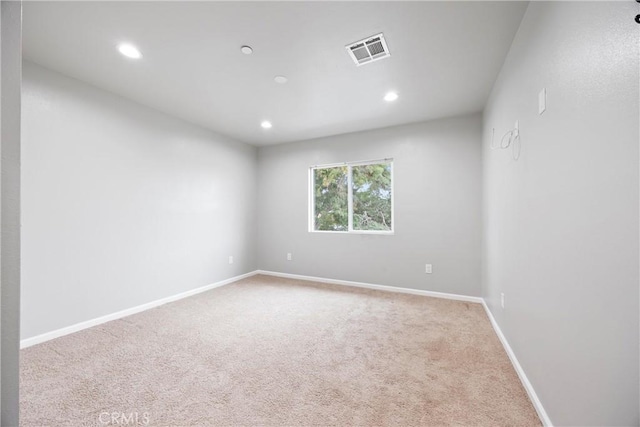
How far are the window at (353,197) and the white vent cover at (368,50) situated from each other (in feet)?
6.33

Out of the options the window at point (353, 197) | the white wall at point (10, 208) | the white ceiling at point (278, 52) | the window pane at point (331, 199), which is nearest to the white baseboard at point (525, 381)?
the window at point (353, 197)

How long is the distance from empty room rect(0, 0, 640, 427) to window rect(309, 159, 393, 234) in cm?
5

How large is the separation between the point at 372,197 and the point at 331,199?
27.8 inches

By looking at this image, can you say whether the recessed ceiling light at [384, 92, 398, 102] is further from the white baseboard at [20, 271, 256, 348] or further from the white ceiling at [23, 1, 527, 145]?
the white baseboard at [20, 271, 256, 348]

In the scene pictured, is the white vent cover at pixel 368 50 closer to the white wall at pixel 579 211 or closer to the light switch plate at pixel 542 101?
the white wall at pixel 579 211

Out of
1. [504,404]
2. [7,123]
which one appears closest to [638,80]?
[7,123]

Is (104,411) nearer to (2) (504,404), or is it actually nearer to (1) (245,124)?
(2) (504,404)

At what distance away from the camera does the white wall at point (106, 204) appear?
236cm

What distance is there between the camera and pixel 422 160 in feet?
Answer: 12.3

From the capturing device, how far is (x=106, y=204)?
2.83 meters

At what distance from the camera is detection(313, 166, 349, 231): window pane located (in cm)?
445

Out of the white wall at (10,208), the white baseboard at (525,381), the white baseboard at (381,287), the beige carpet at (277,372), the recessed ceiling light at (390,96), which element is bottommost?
Answer: the beige carpet at (277,372)

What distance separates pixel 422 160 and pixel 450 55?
1.68m

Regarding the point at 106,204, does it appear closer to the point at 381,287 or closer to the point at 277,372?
the point at 277,372
